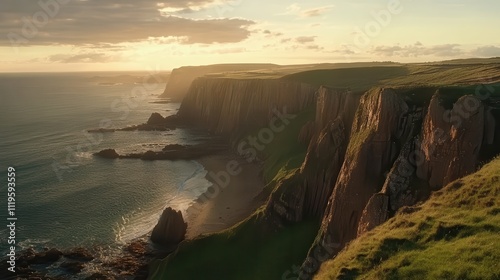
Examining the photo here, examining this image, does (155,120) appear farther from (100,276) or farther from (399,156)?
(399,156)

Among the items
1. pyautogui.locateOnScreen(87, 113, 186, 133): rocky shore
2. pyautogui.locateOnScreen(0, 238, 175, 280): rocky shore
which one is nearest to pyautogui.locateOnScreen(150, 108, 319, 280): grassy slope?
pyautogui.locateOnScreen(0, 238, 175, 280): rocky shore

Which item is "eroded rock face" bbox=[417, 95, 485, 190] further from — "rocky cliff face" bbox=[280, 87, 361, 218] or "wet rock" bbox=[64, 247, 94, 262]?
"wet rock" bbox=[64, 247, 94, 262]

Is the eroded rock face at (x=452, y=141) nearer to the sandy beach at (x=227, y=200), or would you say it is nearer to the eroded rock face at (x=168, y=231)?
the sandy beach at (x=227, y=200)

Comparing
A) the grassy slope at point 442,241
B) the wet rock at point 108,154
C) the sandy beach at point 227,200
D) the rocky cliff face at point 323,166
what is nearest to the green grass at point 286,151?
the sandy beach at point 227,200

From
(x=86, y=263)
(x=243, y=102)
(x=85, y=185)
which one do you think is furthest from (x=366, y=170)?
(x=243, y=102)

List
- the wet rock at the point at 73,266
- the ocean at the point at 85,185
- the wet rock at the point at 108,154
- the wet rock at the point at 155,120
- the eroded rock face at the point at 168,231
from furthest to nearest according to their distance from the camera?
the wet rock at the point at 155,120 < the wet rock at the point at 108,154 < the ocean at the point at 85,185 < the eroded rock face at the point at 168,231 < the wet rock at the point at 73,266

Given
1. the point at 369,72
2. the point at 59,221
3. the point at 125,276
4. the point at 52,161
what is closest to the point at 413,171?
the point at 125,276
